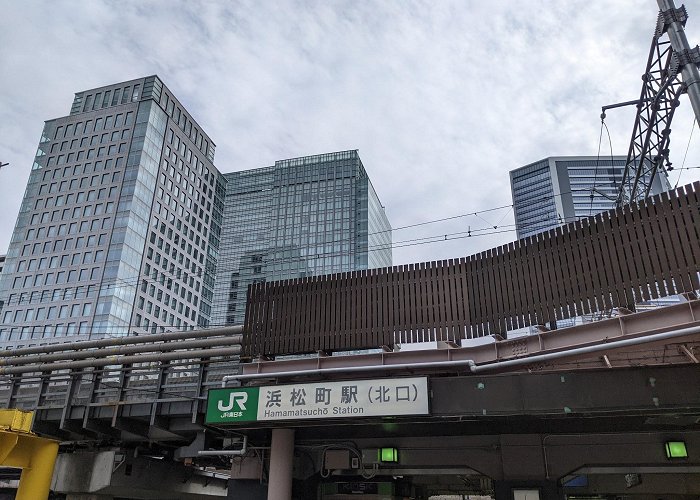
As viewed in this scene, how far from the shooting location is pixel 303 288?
56.6ft

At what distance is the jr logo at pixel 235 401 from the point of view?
587 inches

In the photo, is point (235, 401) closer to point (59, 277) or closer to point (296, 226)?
point (59, 277)

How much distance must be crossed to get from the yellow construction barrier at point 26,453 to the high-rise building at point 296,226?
113308 mm

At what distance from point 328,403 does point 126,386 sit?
388 inches

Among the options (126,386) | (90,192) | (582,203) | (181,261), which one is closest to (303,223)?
(181,261)

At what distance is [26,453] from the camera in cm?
1775

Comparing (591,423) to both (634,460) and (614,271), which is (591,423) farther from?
(614,271)

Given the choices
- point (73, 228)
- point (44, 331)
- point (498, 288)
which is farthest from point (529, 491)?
point (73, 228)

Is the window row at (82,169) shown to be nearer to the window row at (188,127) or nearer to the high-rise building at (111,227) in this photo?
the high-rise building at (111,227)

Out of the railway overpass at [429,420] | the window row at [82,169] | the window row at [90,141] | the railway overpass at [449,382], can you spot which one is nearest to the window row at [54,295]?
the window row at [82,169]

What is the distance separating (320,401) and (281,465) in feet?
12.1

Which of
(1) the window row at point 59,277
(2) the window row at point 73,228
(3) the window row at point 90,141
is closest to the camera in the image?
(1) the window row at point 59,277

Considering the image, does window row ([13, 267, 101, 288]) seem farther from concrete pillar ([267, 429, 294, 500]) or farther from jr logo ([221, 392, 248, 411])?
jr logo ([221, 392, 248, 411])

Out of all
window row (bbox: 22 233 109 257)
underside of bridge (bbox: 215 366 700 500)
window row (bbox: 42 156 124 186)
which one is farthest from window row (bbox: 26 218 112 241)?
underside of bridge (bbox: 215 366 700 500)
